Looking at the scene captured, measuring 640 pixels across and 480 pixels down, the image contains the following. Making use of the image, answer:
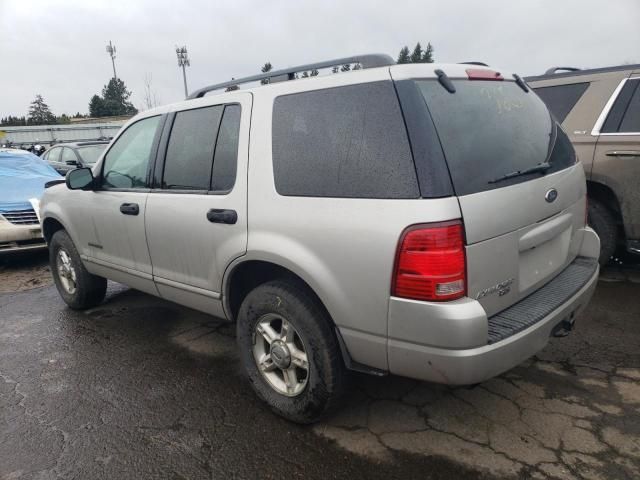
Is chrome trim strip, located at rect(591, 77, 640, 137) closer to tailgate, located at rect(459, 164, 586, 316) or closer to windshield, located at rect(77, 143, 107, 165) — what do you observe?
tailgate, located at rect(459, 164, 586, 316)

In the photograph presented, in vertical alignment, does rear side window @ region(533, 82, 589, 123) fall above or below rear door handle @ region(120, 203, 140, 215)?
above

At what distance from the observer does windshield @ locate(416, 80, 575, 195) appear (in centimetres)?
204

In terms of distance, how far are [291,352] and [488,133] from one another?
1.51m

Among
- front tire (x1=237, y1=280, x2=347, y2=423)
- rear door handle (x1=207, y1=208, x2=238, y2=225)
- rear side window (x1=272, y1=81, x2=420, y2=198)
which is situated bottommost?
front tire (x1=237, y1=280, x2=347, y2=423)

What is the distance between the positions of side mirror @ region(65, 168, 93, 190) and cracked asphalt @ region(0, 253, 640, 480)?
1312 millimetres

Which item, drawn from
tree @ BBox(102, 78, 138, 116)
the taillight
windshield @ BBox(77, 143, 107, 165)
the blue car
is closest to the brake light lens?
the taillight

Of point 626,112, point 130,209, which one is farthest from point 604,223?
point 130,209

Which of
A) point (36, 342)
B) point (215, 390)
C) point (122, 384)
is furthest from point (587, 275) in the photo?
point (36, 342)

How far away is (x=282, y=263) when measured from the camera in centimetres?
235

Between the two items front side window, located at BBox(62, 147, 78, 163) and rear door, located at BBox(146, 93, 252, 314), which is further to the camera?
front side window, located at BBox(62, 147, 78, 163)

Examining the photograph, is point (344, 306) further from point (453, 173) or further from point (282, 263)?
point (453, 173)

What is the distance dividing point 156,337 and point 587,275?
10.6ft

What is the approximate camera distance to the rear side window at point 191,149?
2877 millimetres

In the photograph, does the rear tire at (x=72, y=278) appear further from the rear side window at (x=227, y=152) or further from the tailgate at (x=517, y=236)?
the tailgate at (x=517, y=236)
